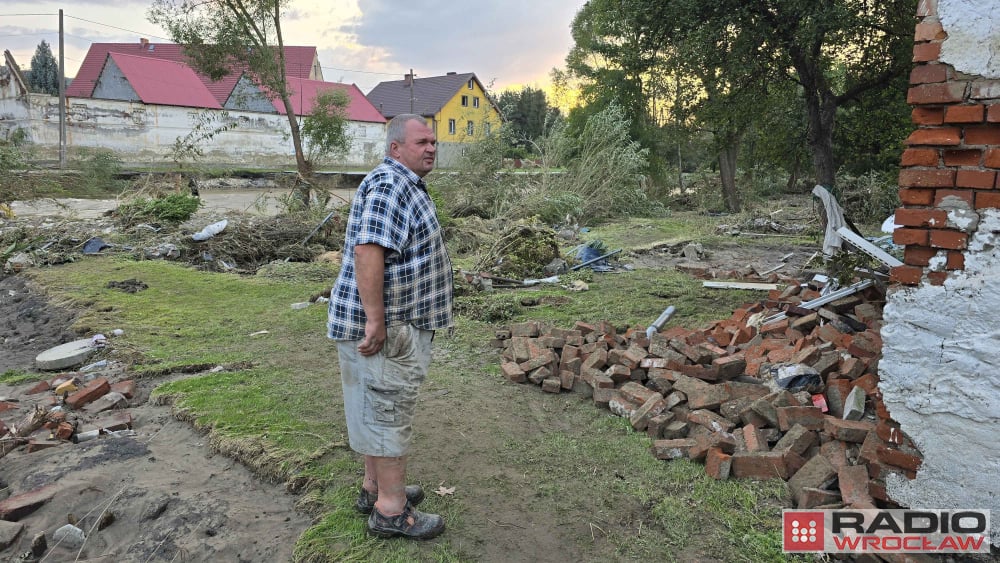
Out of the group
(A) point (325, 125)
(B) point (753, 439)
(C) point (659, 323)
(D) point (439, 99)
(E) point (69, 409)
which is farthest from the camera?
(D) point (439, 99)

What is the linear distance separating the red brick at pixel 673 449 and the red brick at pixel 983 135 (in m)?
2.10

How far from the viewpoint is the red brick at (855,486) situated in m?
2.96

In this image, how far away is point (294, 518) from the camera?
322cm

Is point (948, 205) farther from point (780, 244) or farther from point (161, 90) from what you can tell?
point (161, 90)

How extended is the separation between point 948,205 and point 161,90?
38.6 meters

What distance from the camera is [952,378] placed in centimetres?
277

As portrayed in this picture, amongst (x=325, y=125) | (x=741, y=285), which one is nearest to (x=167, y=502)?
(x=741, y=285)

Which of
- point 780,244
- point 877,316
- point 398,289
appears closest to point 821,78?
point 780,244

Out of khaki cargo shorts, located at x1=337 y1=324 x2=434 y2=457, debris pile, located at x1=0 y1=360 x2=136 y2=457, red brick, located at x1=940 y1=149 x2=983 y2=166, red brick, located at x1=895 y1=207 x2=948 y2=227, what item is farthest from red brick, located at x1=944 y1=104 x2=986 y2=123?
debris pile, located at x1=0 y1=360 x2=136 y2=457

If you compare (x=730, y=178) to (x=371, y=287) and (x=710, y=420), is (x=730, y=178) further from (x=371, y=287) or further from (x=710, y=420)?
(x=371, y=287)

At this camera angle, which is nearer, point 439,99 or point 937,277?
point 937,277

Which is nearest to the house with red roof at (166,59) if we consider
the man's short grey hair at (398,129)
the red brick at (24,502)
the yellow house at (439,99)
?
the yellow house at (439,99)

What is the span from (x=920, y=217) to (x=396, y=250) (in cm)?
241

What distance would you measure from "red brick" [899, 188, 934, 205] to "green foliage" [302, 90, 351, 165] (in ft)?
55.9
